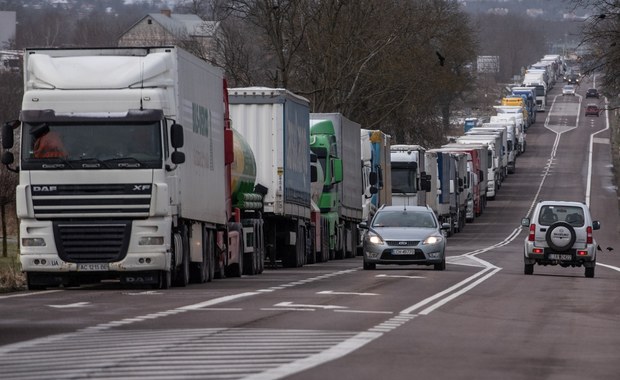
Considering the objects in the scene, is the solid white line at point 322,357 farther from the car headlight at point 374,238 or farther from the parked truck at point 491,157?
the parked truck at point 491,157

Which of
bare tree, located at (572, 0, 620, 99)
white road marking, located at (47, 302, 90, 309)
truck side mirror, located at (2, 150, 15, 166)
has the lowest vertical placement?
white road marking, located at (47, 302, 90, 309)

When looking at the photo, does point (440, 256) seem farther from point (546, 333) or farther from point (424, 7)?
point (424, 7)

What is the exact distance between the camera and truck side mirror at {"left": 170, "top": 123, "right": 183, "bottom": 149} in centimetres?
2545

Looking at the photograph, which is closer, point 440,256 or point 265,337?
point 265,337

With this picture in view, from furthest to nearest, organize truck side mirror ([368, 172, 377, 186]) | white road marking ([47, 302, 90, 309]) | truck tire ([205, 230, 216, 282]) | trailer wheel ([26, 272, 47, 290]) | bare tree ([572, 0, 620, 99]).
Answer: bare tree ([572, 0, 620, 99])
truck side mirror ([368, 172, 377, 186])
truck tire ([205, 230, 216, 282])
trailer wheel ([26, 272, 47, 290])
white road marking ([47, 302, 90, 309])

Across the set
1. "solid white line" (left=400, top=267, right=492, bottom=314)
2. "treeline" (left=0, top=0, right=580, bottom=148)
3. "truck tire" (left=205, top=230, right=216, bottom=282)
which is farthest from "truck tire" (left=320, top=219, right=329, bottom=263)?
"treeline" (left=0, top=0, right=580, bottom=148)

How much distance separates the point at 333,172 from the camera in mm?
44469

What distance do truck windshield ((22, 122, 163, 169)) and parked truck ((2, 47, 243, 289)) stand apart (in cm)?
1

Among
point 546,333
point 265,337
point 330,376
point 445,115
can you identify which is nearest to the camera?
point 330,376

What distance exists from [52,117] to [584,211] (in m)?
15.9

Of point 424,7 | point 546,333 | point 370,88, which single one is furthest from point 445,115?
point 546,333

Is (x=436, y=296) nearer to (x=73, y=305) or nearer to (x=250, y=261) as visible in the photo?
(x=73, y=305)

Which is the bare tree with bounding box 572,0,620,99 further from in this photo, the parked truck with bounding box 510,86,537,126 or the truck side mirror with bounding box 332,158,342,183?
the parked truck with bounding box 510,86,537,126

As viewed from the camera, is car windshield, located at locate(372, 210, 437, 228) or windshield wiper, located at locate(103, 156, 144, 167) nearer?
windshield wiper, located at locate(103, 156, 144, 167)
